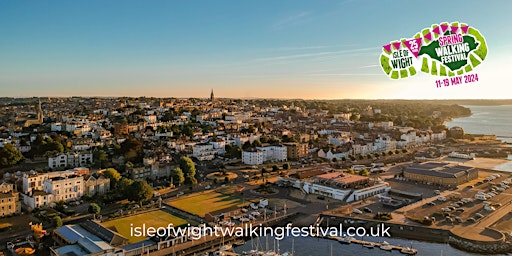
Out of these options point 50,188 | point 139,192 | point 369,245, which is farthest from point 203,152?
point 369,245

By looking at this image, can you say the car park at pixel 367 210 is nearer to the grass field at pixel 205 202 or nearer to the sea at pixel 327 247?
the sea at pixel 327 247

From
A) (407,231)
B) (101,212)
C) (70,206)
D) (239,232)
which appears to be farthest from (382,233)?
(70,206)

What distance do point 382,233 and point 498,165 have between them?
22.9 metres

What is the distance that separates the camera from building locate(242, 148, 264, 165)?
108 feet

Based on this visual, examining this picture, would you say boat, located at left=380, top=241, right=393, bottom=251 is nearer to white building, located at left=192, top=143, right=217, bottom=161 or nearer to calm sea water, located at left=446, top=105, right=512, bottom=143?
white building, located at left=192, top=143, right=217, bottom=161

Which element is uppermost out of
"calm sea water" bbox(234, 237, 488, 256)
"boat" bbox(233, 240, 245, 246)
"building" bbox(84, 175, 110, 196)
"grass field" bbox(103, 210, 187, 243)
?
"building" bbox(84, 175, 110, 196)

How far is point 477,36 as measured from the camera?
13.5 meters

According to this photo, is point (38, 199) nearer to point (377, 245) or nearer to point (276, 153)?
point (377, 245)

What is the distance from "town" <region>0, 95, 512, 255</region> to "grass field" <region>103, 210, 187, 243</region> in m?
0.05

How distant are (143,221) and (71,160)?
1397 cm

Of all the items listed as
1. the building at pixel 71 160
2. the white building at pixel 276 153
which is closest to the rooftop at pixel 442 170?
the white building at pixel 276 153

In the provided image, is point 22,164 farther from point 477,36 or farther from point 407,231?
point 477,36

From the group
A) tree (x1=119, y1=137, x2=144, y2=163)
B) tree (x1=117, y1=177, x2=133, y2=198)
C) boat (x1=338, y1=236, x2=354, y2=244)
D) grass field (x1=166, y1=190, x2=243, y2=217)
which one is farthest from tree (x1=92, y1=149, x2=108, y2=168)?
boat (x1=338, y1=236, x2=354, y2=244)

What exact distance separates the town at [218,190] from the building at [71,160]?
0.07 m
